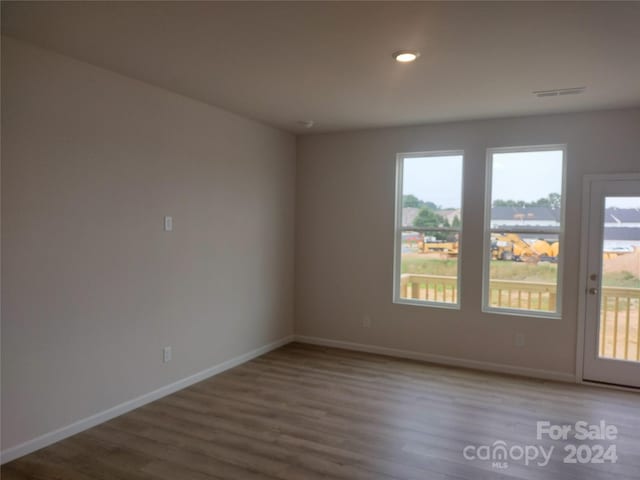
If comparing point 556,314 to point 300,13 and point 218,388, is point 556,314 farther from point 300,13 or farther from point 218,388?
point 300,13

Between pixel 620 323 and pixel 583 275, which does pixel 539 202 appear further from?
pixel 620 323

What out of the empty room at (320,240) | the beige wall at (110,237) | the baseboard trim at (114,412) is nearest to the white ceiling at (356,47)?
the empty room at (320,240)

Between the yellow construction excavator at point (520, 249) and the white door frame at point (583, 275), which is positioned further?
the yellow construction excavator at point (520, 249)

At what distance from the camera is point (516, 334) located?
4484 mm

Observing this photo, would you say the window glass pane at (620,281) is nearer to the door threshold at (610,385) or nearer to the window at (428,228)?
the door threshold at (610,385)

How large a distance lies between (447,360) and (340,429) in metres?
2.01

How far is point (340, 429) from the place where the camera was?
319 centimetres

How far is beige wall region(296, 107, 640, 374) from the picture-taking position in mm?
4227

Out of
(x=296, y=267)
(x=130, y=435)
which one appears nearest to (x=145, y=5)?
(x=130, y=435)

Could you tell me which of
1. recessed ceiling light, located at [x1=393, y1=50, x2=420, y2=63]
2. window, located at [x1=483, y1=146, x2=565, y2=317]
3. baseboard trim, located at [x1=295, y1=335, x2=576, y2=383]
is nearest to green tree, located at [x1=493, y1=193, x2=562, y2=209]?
window, located at [x1=483, y1=146, x2=565, y2=317]

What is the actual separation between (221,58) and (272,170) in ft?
7.32

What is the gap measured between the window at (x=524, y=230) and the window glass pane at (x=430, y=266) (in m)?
0.36

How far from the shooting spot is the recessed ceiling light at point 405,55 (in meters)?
2.74

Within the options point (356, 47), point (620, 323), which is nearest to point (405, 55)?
point (356, 47)
